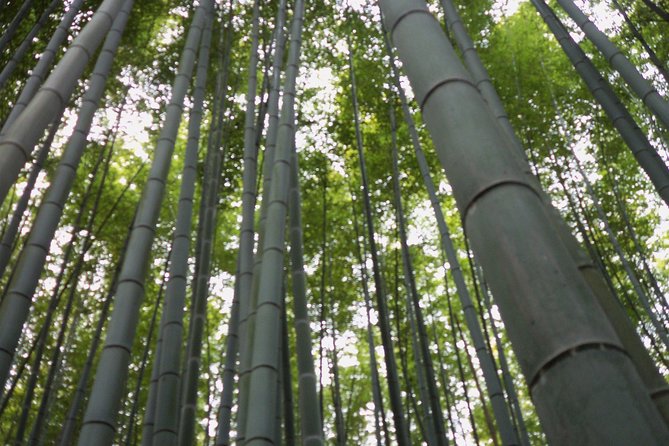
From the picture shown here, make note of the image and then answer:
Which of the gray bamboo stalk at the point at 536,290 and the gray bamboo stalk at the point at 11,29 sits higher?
the gray bamboo stalk at the point at 11,29

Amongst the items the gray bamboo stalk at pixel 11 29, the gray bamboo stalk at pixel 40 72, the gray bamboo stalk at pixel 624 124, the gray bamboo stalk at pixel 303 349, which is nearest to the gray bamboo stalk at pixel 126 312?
the gray bamboo stalk at pixel 40 72

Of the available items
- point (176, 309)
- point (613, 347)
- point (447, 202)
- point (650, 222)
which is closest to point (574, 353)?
point (613, 347)

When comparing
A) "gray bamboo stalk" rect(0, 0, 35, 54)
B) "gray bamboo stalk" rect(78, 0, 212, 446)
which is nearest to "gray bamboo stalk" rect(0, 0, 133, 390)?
"gray bamboo stalk" rect(78, 0, 212, 446)

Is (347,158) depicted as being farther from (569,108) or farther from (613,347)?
(613,347)

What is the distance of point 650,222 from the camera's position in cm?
729

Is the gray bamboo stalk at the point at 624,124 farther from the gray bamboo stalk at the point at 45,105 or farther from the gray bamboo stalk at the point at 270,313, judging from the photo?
the gray bamboo stalk at the point at 45,105

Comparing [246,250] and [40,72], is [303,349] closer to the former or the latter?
[246,250]

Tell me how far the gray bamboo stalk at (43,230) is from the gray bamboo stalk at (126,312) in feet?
1.16

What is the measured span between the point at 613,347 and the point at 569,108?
6418 millimetres

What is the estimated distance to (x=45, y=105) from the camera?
207cm

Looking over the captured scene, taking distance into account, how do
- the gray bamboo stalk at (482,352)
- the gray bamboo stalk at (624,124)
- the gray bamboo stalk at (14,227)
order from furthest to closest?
the gray bamboo stalk at (482,352) → the gray bamboo stalk at (624,124) → the gray bamboo stalk at (14,227)

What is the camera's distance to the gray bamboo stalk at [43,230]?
6.84ft

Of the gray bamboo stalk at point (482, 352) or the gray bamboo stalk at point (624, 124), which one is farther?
the gray bamboo stalk at point (482, 352)

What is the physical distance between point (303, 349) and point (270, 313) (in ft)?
2.09
